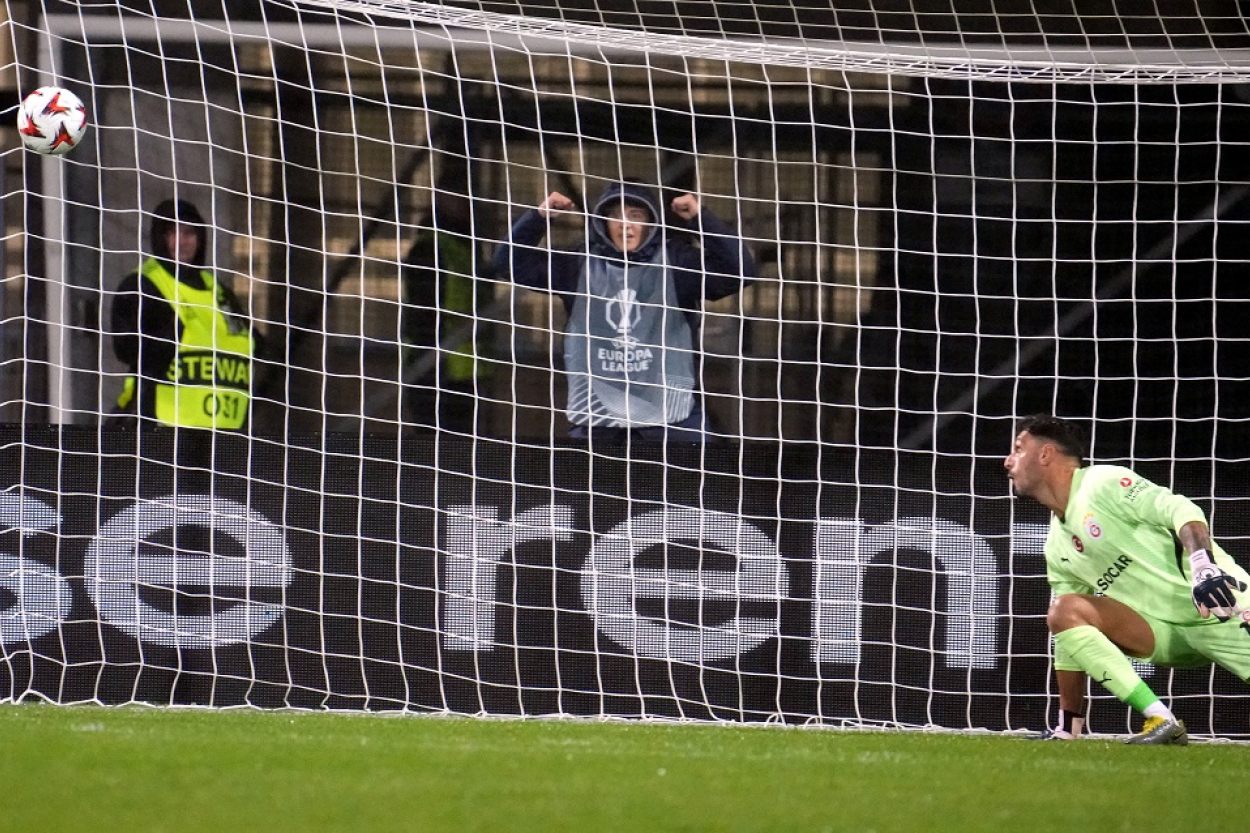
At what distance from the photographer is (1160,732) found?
672cm

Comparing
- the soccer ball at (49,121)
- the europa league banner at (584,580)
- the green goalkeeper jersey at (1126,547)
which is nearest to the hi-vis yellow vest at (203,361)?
the europa league banner at (584,580)

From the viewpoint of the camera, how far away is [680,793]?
15.6ft

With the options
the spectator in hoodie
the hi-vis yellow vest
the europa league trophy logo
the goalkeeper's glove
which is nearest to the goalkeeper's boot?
the goalkeeper's glove

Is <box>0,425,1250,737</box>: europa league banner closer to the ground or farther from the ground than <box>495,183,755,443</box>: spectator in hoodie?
closer to the ground

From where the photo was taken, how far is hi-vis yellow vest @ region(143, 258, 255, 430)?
8406mm

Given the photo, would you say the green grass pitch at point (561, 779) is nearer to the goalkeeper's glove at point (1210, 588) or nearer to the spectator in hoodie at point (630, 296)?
the goalkeeper's glove at point (1210, 588)

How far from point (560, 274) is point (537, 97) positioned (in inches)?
46.0

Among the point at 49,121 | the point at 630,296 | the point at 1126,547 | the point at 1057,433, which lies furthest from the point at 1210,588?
the point at 49,121

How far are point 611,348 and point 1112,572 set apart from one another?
2.59m

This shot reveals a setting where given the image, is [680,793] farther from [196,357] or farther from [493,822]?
[196,357]

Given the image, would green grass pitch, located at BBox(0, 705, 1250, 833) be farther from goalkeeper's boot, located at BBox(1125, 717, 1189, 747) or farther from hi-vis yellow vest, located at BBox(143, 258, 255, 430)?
hi-vis yellow vest, located at BBox(143, 258, 255, 430)

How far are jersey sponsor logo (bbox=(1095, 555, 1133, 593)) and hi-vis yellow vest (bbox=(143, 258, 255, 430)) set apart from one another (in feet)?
12.5

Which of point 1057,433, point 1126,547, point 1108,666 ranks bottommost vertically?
point 1108,666

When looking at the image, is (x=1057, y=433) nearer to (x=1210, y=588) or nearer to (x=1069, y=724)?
(x=1210, y=588)
